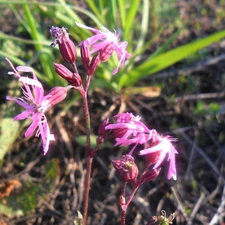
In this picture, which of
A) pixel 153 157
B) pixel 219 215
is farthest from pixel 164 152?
pixel 219 215

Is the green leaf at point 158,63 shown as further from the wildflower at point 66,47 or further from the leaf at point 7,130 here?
the wildflower at point 66,47

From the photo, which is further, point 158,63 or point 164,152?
point 158,63

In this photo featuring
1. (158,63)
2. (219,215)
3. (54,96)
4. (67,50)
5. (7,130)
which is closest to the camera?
(54,96)

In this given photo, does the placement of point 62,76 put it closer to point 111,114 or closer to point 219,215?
point 111,114

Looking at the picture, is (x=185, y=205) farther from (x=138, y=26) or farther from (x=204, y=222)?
(x=138, y=26)

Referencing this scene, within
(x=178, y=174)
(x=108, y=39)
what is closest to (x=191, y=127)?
(x=178, y=174)

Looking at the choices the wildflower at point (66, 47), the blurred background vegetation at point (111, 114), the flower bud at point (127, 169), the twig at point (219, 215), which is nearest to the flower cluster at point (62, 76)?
the wildflower at point (66, 47)
